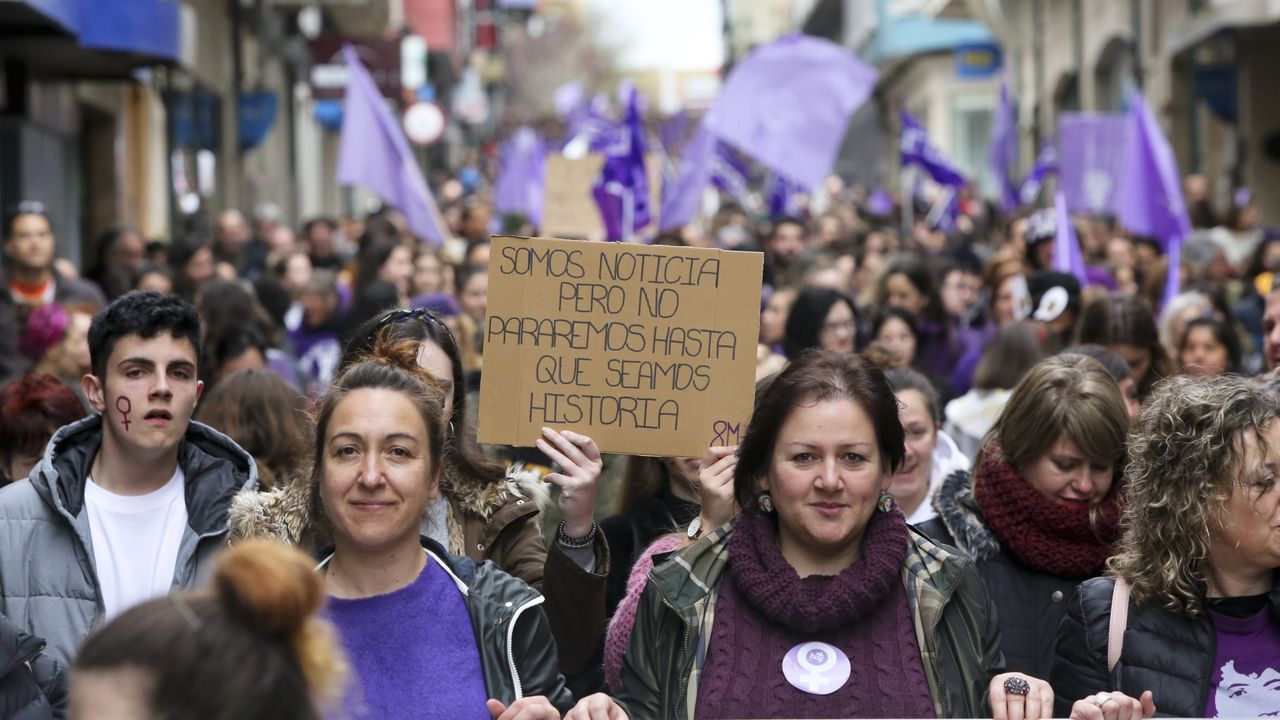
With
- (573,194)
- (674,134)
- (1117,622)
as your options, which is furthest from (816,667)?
(674,134)

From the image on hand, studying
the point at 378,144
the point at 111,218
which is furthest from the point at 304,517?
the point at 111,218

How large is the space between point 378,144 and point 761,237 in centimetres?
546

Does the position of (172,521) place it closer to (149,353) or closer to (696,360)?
(149,353)

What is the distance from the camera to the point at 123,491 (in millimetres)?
4406

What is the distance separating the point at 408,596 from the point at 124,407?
4.09 feet

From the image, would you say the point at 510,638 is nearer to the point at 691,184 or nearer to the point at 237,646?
the point at 237,646

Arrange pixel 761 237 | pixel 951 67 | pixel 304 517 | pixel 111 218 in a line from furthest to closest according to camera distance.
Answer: pixel 951 67 → pixel 111 218 → pixel 761 237 → pixel 304 517

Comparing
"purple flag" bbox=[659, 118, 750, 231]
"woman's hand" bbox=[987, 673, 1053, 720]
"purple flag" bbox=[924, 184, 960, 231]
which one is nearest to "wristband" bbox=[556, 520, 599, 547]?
"woman's hand" bbox=[987, 673, 1053, 720]

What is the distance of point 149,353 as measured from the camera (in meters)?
4.53

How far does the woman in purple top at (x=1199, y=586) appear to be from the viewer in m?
3.58

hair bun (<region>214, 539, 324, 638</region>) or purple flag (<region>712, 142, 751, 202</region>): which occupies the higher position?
purple flag (<region>712, 142, 751, 202</region>)

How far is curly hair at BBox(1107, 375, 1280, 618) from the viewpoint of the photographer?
144 inches

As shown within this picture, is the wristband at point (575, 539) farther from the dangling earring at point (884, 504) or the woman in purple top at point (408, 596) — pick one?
the dangling earring at point (884, 504)

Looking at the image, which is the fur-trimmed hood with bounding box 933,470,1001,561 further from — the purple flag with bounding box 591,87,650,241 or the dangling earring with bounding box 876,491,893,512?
the purple flag with bounding box 591,87,650,241
